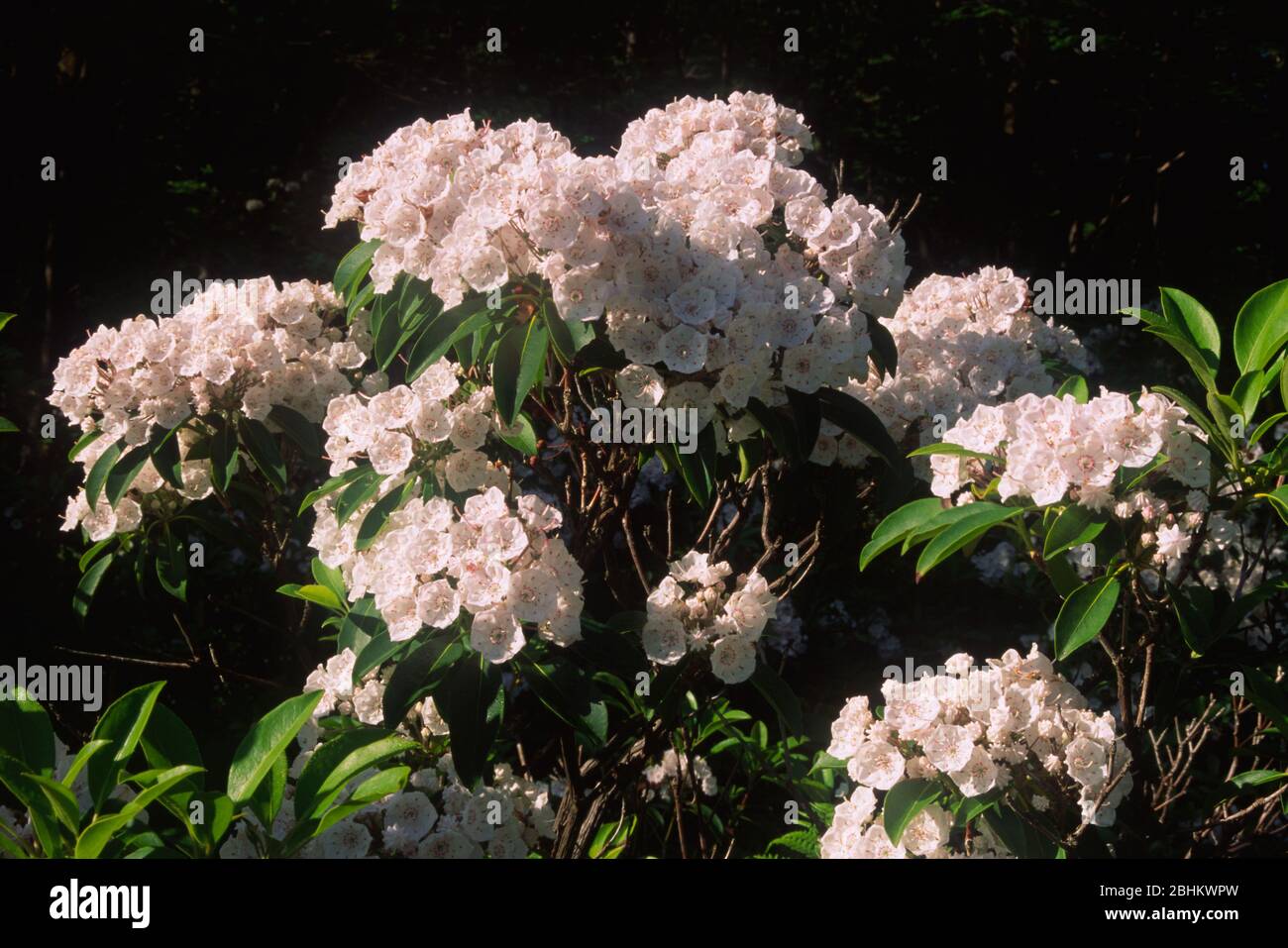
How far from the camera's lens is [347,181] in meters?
2.27

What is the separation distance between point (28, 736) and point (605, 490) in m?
1.05

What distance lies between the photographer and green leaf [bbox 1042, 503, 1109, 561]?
1709 millimetres

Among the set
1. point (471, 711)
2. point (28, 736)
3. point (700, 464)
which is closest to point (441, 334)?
point (700, 464)

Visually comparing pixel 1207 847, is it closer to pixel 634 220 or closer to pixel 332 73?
pixel 634 220

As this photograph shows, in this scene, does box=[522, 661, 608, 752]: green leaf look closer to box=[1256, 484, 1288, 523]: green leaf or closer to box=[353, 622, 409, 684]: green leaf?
box=[353, 622, 409, 684]: green leaf

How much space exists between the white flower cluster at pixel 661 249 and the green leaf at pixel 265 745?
2.15 feet

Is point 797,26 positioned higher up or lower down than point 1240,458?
higher up

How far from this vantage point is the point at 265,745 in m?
1.57

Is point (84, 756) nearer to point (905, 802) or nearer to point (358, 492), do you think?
point (358, 492)

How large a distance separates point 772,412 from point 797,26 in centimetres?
521

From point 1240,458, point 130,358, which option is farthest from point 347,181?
point 1240,458

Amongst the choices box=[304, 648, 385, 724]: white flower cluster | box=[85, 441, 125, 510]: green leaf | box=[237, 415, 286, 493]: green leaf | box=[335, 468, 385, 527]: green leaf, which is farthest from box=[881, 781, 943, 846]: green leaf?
box=[85, 441, 125, 510]: green leaf

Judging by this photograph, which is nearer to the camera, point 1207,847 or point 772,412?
point 772,412

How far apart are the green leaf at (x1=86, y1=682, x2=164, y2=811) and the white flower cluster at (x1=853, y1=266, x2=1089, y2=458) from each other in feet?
4.64
